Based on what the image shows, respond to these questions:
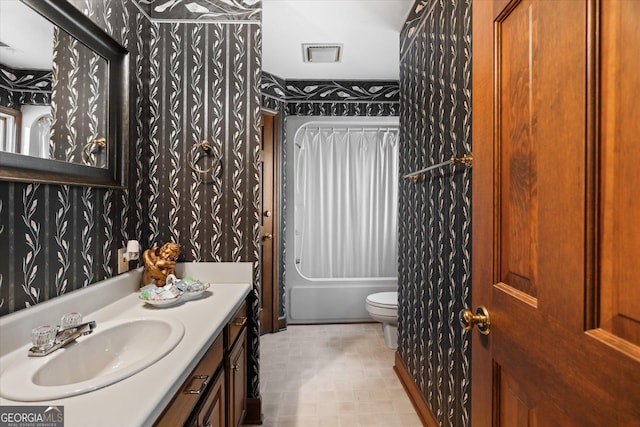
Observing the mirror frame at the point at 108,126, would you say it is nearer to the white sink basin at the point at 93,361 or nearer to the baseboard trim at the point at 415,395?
the white sink basin at the point at 93,361

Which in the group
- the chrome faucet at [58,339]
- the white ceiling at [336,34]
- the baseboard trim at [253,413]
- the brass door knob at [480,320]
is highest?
the white ceiling at [336,34]

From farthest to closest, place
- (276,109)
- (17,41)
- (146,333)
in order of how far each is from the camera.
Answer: (276,109)
(146,333)
(17,41)

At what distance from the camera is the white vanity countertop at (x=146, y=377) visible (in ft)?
2.13

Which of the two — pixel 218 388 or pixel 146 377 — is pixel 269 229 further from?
pixel 146 377

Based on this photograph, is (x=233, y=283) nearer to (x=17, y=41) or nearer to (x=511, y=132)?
(x=17, y=41)

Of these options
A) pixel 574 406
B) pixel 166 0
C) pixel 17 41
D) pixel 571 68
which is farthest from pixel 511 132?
pixel 166 0

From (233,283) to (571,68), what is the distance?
165 cm

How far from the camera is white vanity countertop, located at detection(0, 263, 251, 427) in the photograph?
2.13 feet

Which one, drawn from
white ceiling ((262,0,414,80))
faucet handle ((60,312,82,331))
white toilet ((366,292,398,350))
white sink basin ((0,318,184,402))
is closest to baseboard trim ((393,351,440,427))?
white toilet ((366,292,398,350))

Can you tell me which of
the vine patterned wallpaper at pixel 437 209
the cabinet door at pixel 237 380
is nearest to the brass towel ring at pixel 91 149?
the cabinet door at pixel 237 380

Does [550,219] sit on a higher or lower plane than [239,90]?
lower

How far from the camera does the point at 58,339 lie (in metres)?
0.95

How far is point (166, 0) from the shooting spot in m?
1.78

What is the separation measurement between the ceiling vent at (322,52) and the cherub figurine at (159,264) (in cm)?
192
